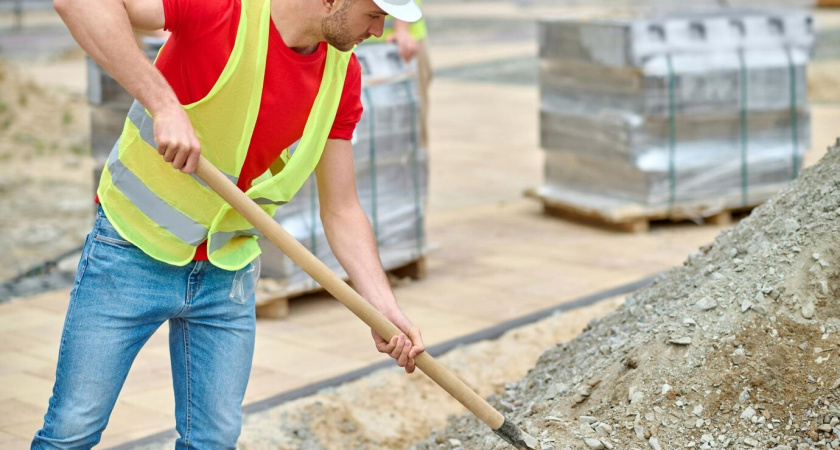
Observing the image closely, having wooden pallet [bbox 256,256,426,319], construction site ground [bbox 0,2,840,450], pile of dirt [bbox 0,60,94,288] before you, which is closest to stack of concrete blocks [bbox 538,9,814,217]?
construction site ground [bbox 0,2,840,450]

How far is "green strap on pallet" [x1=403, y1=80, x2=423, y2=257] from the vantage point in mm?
5797

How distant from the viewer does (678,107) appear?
269 inches

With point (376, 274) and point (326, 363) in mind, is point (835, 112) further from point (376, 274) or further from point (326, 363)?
point (376, 274)

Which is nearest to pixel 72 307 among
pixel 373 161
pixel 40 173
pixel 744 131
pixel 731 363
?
pixel 731 363

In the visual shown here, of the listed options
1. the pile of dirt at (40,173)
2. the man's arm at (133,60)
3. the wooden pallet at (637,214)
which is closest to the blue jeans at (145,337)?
the man's arm at (133,60)

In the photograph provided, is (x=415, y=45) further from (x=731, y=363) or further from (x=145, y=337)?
(x=145, y=337)

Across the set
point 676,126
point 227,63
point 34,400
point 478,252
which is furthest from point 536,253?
point 227,63

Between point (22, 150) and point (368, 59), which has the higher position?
point (368, 59)

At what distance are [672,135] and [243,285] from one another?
4.59 meters

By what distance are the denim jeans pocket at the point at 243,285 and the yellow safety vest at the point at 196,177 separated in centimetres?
10

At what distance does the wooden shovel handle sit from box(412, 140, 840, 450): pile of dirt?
50cm

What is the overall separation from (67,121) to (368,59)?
6.72 metres

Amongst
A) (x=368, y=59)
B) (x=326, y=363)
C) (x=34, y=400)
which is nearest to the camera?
(x=34, y=400)

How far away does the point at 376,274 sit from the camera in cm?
287
